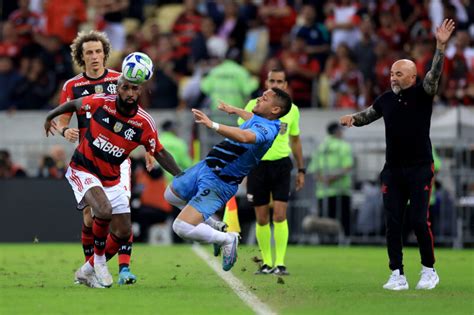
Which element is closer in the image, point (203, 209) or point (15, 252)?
point (203, 209)

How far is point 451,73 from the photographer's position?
2491 centimetres

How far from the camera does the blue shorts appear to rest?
520 inches

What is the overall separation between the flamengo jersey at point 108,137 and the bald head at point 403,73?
2658mm

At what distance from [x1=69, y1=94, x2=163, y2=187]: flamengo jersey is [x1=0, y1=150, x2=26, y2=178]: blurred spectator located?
1061 centimetres

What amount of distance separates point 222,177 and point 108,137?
4.20 ft

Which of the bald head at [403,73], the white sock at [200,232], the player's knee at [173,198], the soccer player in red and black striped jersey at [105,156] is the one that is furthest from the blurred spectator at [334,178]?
the white sock at [200,232]

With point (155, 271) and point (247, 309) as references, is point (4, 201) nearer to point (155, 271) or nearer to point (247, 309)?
point (155, 271)

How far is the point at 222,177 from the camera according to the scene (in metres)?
13.4

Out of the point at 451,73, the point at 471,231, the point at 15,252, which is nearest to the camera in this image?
the point at 15,252

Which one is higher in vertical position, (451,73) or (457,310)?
(451,73)

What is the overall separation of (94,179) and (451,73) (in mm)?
12988

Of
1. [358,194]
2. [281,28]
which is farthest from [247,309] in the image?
[281,28]

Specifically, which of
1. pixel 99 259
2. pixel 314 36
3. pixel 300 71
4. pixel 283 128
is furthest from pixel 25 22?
pixel 99 259

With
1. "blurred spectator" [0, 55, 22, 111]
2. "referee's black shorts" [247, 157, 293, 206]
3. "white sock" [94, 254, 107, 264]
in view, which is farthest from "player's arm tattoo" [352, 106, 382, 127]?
"blurred spectator" [0, 55, 22, 111]
